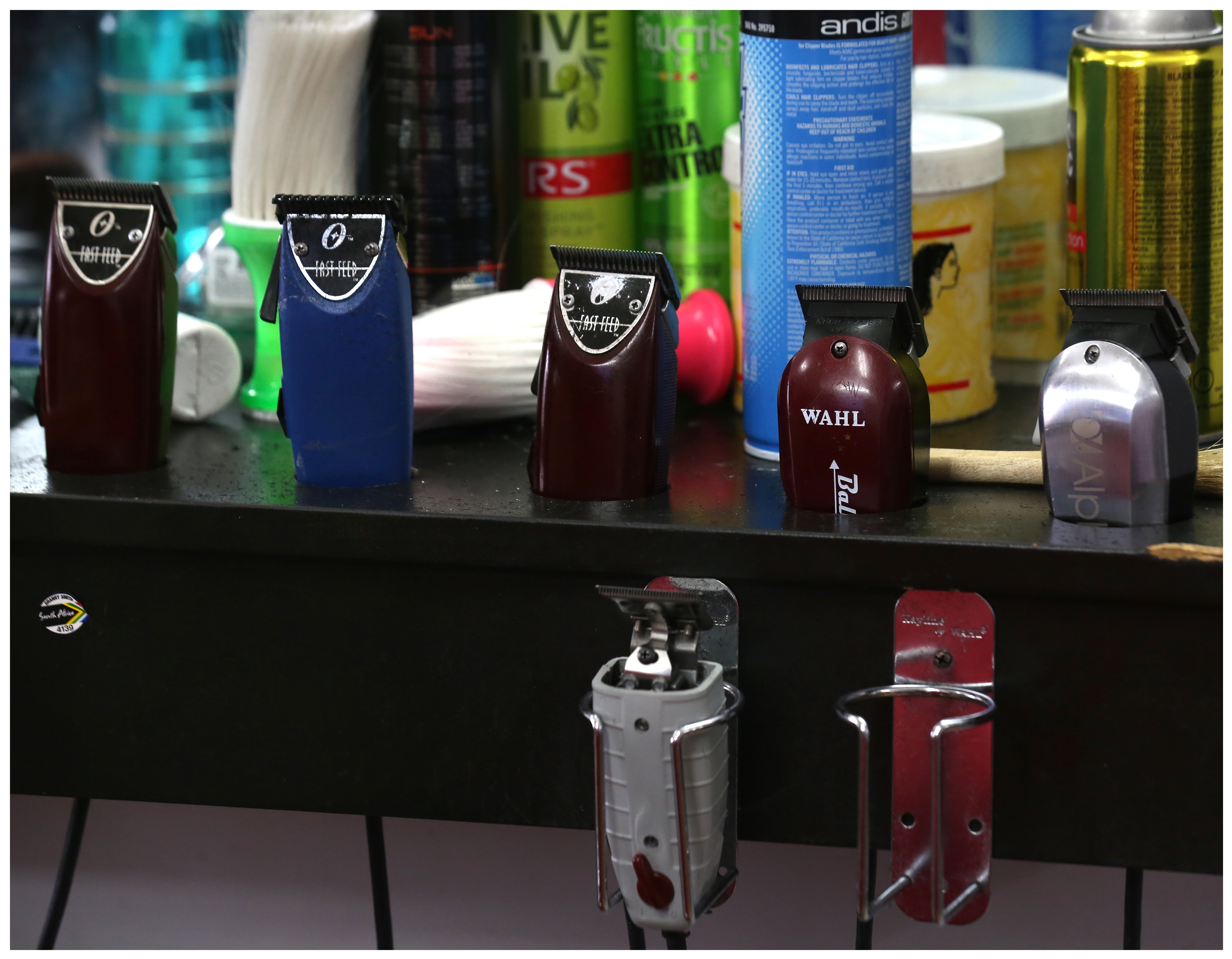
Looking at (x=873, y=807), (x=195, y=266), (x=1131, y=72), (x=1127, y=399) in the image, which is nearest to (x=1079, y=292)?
(x=1127, y=399)

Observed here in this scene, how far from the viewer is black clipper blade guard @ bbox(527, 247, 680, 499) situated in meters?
0.75

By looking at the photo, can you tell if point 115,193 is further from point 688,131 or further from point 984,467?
point 984,467

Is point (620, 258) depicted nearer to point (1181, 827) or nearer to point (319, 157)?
point (319, 157)

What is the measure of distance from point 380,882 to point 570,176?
489 millimetres

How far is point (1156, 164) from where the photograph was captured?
805mm

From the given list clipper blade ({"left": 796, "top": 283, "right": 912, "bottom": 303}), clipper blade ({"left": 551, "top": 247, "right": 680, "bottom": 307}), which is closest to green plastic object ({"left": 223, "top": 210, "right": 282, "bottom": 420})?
clipper blade ({"left": 551, "top": 247, "right": 680, "bottom": 307})

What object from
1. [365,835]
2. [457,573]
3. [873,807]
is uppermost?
[457,573]

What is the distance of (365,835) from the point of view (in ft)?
3.57

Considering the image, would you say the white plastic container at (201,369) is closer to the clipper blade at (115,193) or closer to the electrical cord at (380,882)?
the clipper blade at (115,193)

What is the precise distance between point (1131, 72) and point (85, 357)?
1.88 ft

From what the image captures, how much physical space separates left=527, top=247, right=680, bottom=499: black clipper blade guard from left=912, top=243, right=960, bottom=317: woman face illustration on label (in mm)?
186

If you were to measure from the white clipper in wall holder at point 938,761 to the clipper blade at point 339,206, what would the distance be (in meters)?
0.32

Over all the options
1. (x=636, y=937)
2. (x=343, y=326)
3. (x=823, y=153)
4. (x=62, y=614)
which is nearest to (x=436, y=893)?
(x=636, y=937)

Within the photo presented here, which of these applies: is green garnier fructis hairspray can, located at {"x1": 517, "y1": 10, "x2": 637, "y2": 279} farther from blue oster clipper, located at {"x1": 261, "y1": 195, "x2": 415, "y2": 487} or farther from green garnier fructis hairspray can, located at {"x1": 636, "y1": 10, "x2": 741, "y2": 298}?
blue oster clipper, located at {"x1": 261, "y1": 195, "x2": 415, "y2": 487}
